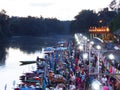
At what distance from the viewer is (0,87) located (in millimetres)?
40625

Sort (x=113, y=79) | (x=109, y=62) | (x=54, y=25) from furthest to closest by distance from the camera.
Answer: (x=54, y=25) < (x=109, y=62) < (x=113, y=79)

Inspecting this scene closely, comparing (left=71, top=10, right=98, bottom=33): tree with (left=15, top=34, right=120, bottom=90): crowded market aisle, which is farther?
(left=71, top=10, right=98, bottom=33): tree

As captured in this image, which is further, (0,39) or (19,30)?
(19,30)

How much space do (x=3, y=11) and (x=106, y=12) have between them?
35.3 meters

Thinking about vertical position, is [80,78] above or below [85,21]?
above

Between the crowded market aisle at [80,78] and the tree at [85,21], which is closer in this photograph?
the crowded market aisle at [80,78]

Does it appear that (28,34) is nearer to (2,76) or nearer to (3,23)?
(3,23)

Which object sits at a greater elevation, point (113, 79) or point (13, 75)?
point (113, 79)

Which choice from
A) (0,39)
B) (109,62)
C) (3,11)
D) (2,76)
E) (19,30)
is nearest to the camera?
(109,62)

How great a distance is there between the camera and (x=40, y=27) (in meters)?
174

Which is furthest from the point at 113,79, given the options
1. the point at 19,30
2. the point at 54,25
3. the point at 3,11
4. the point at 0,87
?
the point at 54,25

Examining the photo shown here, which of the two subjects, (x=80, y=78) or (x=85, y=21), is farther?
(x=85, y=21)

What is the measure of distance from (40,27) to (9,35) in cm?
2947

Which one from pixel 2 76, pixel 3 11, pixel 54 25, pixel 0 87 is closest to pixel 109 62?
pixel 0 87
